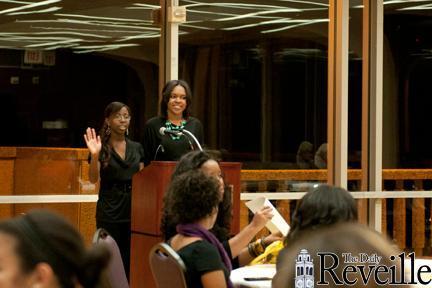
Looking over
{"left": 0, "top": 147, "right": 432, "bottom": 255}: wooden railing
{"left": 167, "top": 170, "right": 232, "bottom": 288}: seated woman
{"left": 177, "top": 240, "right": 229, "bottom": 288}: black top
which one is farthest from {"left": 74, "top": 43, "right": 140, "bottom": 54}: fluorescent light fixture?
{"left": 177, "top": 240, "right": 229, "bottom": 288}: black top

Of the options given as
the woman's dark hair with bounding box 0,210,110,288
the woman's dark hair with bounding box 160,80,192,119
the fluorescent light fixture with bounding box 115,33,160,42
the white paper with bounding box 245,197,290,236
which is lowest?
the white paper with bounding box 245,197,290,236

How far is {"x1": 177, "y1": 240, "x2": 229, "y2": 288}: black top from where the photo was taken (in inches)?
137

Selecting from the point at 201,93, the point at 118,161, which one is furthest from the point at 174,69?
the point at 118,161

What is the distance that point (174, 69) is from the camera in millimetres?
7273

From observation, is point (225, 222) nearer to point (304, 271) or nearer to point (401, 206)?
point (304, 271)

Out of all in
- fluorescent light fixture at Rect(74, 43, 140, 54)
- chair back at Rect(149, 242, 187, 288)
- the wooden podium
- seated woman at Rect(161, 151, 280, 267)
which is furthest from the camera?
fluorescent light fixture at Rect(74, 43, 140, 54)

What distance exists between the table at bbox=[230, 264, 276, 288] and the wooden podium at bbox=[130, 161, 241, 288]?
3.30ft

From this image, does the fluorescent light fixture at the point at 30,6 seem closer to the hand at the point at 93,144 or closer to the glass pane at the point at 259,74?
the glass pane at the point at 259,74

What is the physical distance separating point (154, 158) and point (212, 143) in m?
1.57

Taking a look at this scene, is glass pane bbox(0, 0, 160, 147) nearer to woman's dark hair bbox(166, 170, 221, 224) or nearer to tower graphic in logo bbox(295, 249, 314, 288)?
woman's dark hair bbox(166, 170, 221, 224)

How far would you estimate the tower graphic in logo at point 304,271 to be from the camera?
215cm

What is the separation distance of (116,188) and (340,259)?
4046 millimetres

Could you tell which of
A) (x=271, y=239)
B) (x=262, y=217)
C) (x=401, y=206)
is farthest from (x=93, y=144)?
(x=401, y=206)

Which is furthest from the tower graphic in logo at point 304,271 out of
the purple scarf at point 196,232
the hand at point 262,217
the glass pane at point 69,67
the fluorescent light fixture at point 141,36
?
the fluorescent light fixture at point 141,36
